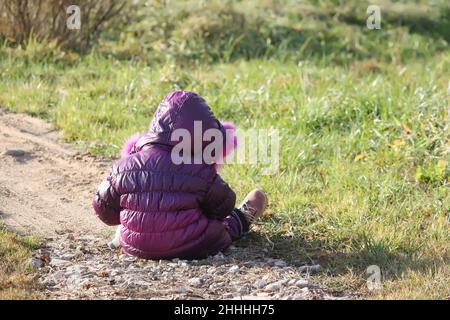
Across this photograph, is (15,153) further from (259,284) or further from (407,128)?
(407,128)

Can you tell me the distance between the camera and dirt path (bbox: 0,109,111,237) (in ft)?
20.0

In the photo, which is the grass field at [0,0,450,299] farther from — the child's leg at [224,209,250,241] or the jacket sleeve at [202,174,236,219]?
the jacket sleeve at [202,174,236,219]

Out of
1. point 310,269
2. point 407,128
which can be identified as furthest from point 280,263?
point 407,128

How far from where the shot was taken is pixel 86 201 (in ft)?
21.4

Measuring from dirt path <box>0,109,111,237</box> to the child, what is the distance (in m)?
0.69

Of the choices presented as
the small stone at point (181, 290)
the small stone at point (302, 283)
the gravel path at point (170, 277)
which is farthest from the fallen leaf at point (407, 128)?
the small stone at point (181, 290)

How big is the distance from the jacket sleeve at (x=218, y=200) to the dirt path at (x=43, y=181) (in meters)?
0.91

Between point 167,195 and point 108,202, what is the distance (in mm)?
381

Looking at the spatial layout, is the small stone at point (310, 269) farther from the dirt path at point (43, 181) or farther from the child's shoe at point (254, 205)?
the dirt path at point (43, 181)

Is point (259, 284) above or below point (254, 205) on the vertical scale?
below

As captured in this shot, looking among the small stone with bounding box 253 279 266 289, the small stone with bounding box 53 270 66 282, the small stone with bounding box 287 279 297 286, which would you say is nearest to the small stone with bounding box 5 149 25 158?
the small stone with bounding box 53 270 66 282

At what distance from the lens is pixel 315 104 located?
Result: 805cm

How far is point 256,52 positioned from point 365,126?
2970 mm
